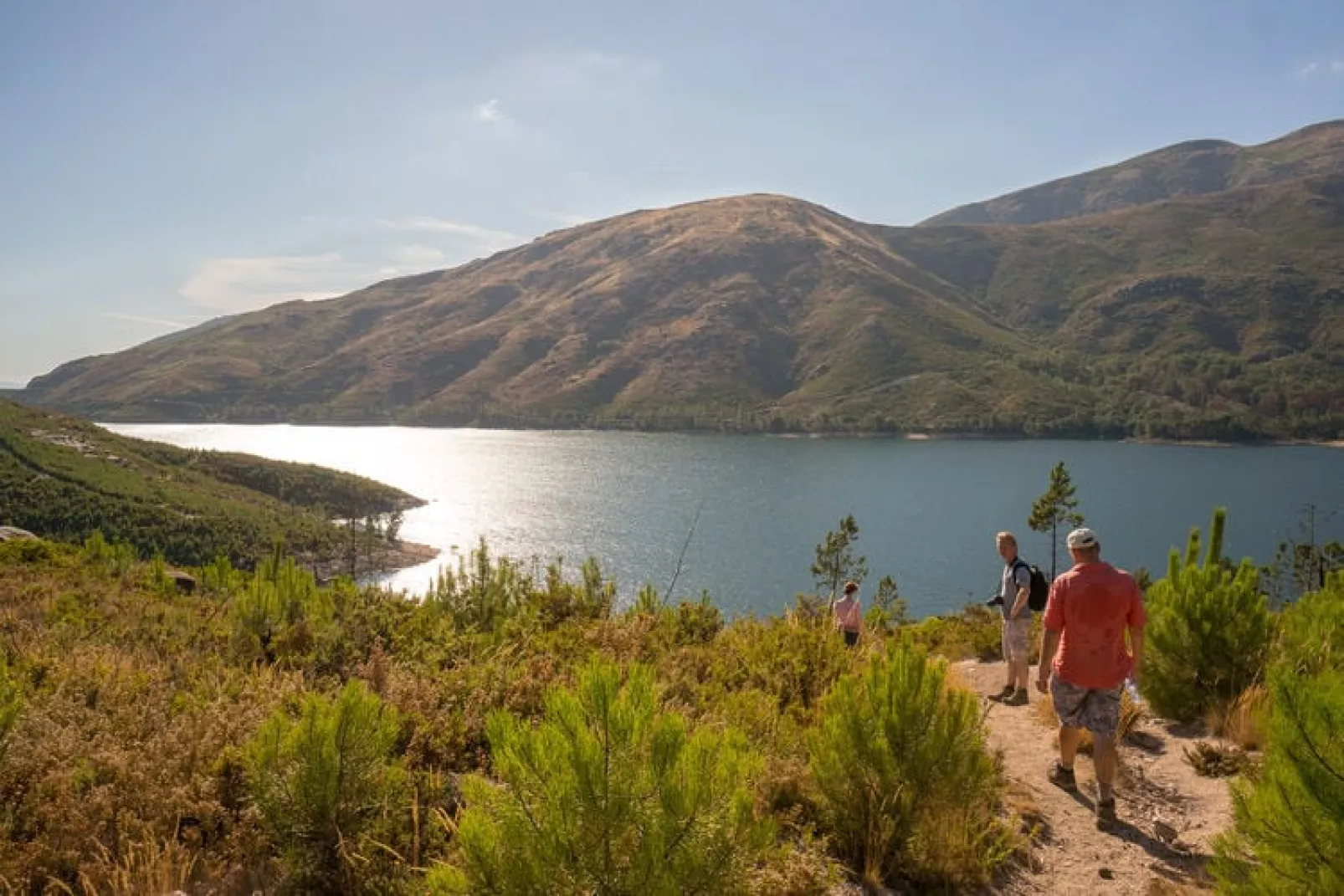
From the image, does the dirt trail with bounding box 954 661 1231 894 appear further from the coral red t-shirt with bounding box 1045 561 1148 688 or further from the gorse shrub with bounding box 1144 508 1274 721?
the coral red t-shirt with bounding box 1045 561 1148 688

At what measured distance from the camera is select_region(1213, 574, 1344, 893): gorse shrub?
3.29 m

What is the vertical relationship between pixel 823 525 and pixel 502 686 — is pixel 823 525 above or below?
below

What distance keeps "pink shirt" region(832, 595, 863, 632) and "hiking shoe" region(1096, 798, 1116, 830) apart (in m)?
5.85

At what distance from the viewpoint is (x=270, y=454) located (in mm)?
179875

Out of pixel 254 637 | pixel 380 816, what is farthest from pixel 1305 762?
pixel 254 637

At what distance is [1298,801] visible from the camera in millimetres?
3424

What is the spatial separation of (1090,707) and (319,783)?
6.02 metres

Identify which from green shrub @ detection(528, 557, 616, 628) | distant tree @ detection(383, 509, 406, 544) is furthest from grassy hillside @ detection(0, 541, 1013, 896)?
distant tree @ detection(383, 509, 406, 544)

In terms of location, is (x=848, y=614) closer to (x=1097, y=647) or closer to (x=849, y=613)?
(x=849, y=613)

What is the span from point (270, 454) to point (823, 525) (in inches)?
5691

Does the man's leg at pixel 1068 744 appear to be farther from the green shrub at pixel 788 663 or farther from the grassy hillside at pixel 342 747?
the green shrub at pixel 788 663

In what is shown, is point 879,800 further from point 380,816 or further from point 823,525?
point 823,525

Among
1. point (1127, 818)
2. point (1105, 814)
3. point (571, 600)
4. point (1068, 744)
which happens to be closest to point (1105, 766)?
point (1105, 814)

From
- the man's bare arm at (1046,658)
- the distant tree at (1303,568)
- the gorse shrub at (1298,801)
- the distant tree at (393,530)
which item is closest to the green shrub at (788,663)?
the man's bare arm at (1046,658)
